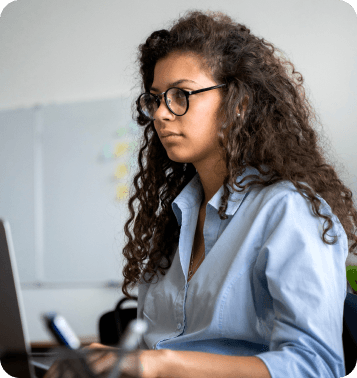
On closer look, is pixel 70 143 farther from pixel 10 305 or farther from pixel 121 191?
pixel 10 305

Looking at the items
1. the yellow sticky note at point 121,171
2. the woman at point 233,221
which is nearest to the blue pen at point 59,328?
the woman at point 233,221

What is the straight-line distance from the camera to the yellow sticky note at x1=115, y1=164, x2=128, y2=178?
271 cm

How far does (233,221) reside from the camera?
0.88m

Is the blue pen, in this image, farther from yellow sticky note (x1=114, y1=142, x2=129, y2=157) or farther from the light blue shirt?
yellow sticky note (x1=114, y1=142, x2=129, y2=157)

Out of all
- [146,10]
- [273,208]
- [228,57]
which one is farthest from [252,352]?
[146,10]

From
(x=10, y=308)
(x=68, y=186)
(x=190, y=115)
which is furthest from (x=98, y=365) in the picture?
(x=68, y=186)

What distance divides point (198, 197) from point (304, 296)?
50 centimetres

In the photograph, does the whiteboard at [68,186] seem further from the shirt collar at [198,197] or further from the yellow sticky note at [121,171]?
the shirt collar at [198,197]

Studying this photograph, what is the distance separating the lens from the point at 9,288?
1.86 feet

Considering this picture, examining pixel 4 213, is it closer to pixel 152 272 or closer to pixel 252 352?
pixel 152 272

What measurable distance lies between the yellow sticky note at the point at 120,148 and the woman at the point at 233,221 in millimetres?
1440

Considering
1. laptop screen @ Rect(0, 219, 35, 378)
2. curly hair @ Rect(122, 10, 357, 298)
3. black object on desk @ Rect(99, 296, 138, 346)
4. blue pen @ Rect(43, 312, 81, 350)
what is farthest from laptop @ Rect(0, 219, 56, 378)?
black object on desk @ Rect(99, 296, 138, 346)

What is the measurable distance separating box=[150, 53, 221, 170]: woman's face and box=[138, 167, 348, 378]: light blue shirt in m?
0.14

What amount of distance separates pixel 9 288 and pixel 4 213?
8.49 ft
